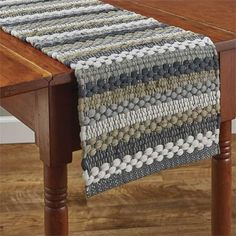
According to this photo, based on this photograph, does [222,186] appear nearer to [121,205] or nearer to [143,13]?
[143,13]

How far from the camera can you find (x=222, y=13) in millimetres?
1801

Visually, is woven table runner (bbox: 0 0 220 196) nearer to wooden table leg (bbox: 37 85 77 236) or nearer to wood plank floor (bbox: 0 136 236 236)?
wooden table leg (bbox: 37 85 77 236)

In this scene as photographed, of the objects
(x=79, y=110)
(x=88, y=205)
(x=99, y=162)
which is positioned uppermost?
(x=79, y=110)

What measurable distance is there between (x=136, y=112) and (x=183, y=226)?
0.81m

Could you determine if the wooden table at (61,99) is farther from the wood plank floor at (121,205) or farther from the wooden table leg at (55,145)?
the wood plank floor at (121,205)

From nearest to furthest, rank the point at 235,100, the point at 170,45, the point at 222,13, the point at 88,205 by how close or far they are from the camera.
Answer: the point at 170,45 < the point at 235,100 < the point at 222,13 < the point at 88,205

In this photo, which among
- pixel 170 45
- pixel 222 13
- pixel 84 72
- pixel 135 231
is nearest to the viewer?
pixel 84 72

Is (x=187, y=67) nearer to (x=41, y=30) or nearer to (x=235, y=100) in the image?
(x=235, y=100)

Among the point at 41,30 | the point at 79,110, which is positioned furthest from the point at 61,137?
the point at 41,30

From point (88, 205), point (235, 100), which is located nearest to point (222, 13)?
point (235, 100)

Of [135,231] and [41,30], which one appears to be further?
[135,231]

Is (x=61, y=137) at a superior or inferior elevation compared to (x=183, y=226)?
superior

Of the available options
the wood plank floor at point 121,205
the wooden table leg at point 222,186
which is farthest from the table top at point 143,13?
the wood plank floor at point 121,205

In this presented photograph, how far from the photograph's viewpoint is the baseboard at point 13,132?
2684 millimetres
